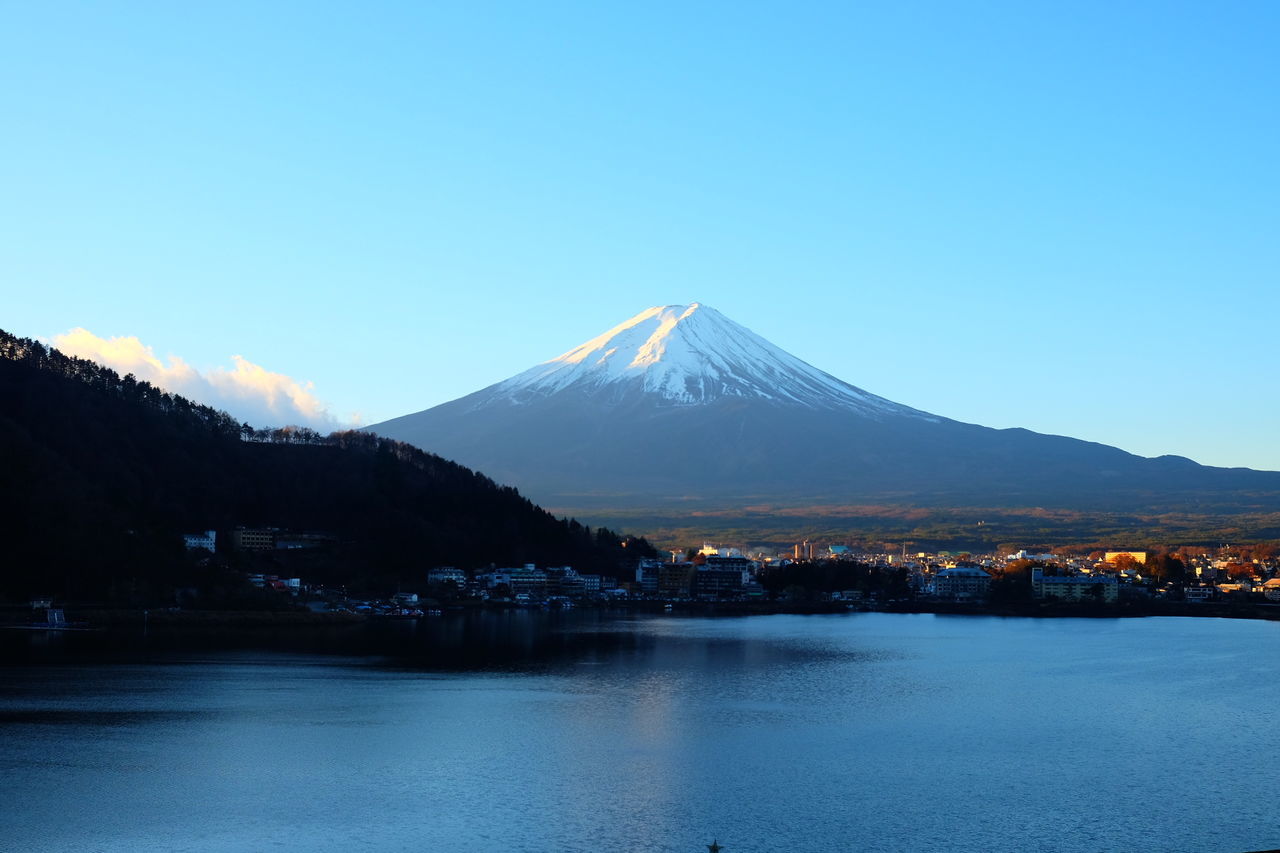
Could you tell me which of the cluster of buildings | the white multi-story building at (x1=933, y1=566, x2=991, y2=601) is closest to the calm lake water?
the cluster of buildings

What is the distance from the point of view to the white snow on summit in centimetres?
9206

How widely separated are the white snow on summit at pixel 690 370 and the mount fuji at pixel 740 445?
0.16 m

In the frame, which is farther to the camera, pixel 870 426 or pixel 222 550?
pixel 870 426

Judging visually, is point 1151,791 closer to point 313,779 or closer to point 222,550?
point 313,779

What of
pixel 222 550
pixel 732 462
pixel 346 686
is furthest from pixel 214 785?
pixel 732 462

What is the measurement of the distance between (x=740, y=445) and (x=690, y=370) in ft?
36.0

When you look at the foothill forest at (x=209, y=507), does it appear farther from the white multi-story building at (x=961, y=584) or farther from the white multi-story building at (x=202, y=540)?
the white multi-story building at (x=961, y=584)

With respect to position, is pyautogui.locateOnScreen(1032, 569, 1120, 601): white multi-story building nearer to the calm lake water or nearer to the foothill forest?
the foothill forest

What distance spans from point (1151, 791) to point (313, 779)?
6.76 m

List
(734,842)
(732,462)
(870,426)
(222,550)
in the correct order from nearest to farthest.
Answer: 1. (734,842)
2. (222,550)
3. (732,462)
4. (870,426)

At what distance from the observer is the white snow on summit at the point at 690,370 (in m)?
92.1

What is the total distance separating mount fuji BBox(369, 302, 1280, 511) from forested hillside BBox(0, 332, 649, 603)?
25.9 metres

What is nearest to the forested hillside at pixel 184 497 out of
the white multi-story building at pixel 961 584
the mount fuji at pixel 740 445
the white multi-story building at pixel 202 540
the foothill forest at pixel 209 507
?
the foothill forest at pixel 209 507

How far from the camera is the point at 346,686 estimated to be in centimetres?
1662
